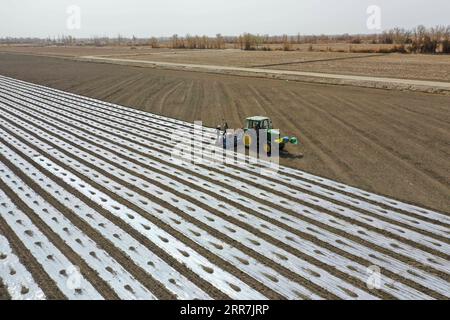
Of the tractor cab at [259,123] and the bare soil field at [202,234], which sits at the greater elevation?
the tractor cab at [259,123]

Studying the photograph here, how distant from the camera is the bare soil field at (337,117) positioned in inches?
434

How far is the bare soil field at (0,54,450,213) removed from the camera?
11031 mm

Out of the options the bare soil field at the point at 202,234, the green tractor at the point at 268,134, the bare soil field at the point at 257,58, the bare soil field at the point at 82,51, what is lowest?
the bare soil field at the point at 202,234

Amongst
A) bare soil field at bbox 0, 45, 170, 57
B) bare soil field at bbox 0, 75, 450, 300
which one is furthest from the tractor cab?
bare soil field at bbox 0, 45, 170, 57

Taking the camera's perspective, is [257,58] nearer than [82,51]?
Yes

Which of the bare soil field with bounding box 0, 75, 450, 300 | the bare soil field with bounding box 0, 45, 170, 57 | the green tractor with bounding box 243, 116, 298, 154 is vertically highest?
the bare soil field with bounding box 0, 45, 170, 57

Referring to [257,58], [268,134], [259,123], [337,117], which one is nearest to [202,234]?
[268,134]

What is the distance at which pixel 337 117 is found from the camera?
18.6 meters

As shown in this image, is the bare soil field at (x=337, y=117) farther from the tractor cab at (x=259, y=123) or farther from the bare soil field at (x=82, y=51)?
the bare soil field at (x=82, y=51)

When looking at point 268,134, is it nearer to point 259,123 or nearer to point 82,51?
point 259,123

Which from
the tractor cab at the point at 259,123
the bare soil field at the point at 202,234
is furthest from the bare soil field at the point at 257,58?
the bare soil field at the point at 202,234

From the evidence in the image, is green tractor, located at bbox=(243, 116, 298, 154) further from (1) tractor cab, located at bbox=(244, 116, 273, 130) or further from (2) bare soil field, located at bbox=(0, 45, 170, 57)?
(2) bare soil field, located at bbox=(0, 45, 170, 57)
